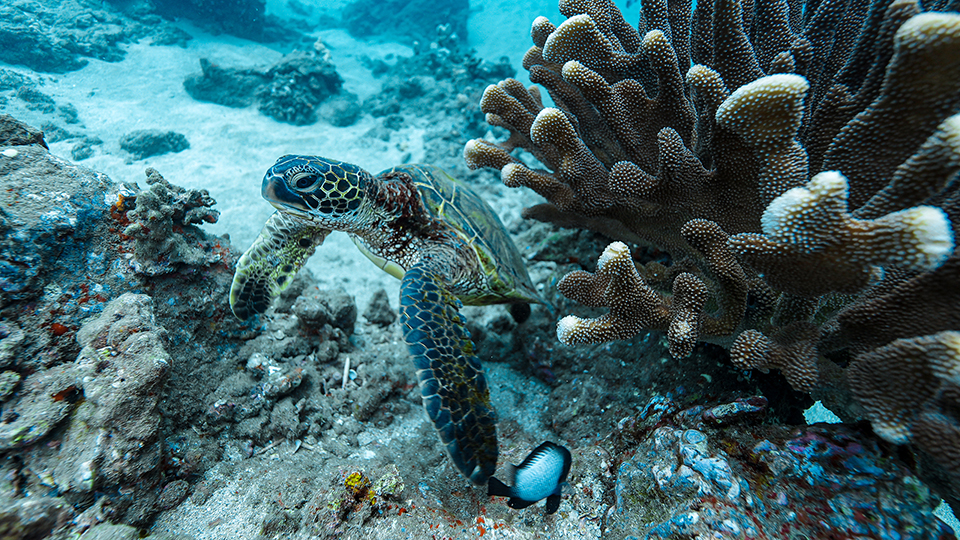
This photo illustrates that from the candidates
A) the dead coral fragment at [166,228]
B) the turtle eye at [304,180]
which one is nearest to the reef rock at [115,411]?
the dead coral fragment at [166,228]

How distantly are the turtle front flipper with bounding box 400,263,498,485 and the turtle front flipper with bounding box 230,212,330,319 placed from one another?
1213 millimetres

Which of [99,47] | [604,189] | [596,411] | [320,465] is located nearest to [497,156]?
[604,189]

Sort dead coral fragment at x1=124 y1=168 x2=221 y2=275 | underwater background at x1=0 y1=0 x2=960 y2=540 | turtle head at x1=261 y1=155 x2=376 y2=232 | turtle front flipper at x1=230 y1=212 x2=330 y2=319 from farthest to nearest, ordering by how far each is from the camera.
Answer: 1. turtle front flipper at x1=230 y1=212 x2=330 y2=319
2. turtle head at x1=261 y1=155 x2=376 y2=232
3. dead coral fragment at x1=124 y1=168 x2=221 y2=275
4. underwater background at x1=0 y1=0 x2=960 y2=540

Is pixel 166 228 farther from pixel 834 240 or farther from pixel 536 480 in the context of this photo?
pixel 834 240

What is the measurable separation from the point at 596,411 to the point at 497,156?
184 cm

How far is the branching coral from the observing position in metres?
1.01

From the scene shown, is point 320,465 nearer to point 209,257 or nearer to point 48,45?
point 209,257

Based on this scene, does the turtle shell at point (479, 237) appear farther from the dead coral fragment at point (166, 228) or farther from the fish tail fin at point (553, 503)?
the fish tail fin at point (553, 503)

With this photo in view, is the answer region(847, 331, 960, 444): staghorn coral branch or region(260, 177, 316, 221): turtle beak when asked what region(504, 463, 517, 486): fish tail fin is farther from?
region(260, 177, 316, 221): turtle beak

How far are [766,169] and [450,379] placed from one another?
1691 millimetres

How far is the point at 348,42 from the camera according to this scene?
19.7m

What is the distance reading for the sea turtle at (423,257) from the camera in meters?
1.81

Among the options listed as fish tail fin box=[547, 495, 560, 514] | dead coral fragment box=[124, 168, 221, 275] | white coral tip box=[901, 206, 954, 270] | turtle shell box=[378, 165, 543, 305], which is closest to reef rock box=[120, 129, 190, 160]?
dead coral fragment box=[124, 168, 221, 275]

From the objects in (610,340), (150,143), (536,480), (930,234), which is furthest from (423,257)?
(150,143)
